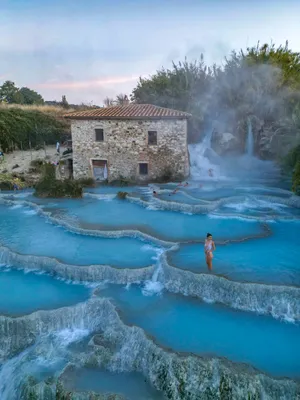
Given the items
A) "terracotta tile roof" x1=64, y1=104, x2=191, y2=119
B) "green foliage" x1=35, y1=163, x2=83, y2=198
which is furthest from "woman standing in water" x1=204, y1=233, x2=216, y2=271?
"terracotta tile roof" x1=64, y1=104, x2=191, y2=119


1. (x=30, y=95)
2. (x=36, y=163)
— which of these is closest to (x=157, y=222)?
(x=36, y=163)

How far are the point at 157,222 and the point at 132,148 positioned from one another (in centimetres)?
908

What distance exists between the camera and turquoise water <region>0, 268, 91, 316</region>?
11.1m

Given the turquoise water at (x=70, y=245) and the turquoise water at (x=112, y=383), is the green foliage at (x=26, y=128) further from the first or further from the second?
the turquoise water at (x=112, y=383)

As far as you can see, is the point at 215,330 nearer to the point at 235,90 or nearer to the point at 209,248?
the point at 209,248

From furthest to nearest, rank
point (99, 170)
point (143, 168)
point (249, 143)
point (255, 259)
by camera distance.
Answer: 1. point (249, 143)
2. point (99, 170)
3. point (143, 168)
4. point (255, 259)

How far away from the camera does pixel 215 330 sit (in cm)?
984

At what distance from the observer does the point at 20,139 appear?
31609mm

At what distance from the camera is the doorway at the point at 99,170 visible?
2588cm

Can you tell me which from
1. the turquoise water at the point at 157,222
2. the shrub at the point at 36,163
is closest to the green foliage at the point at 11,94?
the shrub at the point at 36,163

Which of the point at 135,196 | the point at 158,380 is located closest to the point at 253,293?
the point at 158,380

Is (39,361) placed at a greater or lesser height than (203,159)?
lesser

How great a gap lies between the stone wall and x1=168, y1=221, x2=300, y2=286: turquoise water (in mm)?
11062

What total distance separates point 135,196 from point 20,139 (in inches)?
587
